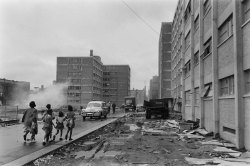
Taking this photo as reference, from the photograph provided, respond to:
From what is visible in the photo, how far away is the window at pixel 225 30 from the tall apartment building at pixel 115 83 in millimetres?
124204

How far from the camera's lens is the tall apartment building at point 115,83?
14075 centimetres

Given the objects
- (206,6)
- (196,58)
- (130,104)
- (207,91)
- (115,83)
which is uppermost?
(115,83)

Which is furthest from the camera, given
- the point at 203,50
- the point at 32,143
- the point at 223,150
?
the point at 203,50

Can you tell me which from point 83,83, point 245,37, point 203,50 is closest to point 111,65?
point 83,83

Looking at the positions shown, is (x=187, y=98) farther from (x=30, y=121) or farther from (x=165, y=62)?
(x=165, y=62)

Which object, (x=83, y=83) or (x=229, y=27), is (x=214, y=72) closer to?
(x=229, y=27)

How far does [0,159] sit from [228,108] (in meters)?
10.2

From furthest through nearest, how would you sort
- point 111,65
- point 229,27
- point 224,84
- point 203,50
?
point 111,65, point 203,50, point 224,84, point 229,27

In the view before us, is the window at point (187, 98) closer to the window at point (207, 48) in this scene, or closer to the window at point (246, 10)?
the window at point (207, 48)

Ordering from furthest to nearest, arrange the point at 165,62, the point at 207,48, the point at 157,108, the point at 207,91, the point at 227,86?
the point at 165,62
the point at 157,108
the point at 207,48
the point at 207,91
the point at 227,86

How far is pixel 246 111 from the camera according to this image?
37.1 ft

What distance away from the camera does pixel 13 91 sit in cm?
9125

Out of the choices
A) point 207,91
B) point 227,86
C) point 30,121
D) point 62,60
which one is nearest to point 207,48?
point 207,91

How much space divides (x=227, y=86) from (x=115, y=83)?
418ft
